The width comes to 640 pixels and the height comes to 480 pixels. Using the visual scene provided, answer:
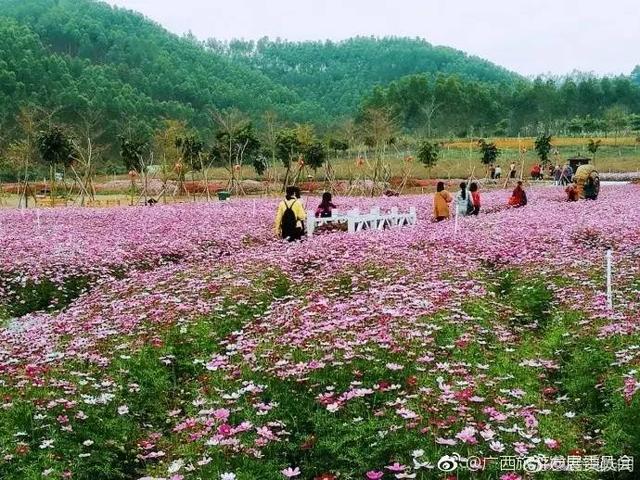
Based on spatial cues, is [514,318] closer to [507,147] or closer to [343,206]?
[343,206]

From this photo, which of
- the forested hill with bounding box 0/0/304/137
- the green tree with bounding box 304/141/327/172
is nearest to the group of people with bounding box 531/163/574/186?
the green tree with bounding box 304/141/327/172

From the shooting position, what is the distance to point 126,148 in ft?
152

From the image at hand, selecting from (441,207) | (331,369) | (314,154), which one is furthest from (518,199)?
(314,154)

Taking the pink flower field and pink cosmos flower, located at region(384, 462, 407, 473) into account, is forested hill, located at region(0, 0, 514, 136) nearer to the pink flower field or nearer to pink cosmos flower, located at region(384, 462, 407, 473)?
the pink flower field

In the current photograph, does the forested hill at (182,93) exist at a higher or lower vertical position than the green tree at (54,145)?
higher

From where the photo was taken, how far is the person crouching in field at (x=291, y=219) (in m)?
17.0

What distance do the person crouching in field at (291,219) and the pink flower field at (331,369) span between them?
2943 mm

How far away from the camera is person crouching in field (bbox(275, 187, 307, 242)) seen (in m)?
17.0

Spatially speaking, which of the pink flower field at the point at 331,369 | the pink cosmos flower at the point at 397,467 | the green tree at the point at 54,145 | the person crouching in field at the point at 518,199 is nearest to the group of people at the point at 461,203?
the person crouching in field at the point at 518,199

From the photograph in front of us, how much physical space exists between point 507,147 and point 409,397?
339 feet

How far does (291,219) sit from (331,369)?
10.3m

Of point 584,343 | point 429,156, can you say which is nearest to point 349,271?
point 584,343

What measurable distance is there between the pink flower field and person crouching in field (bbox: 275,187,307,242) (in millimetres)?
2943

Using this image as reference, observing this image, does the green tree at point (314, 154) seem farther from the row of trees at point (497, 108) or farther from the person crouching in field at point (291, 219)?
the row of trees at point (497, 108)
